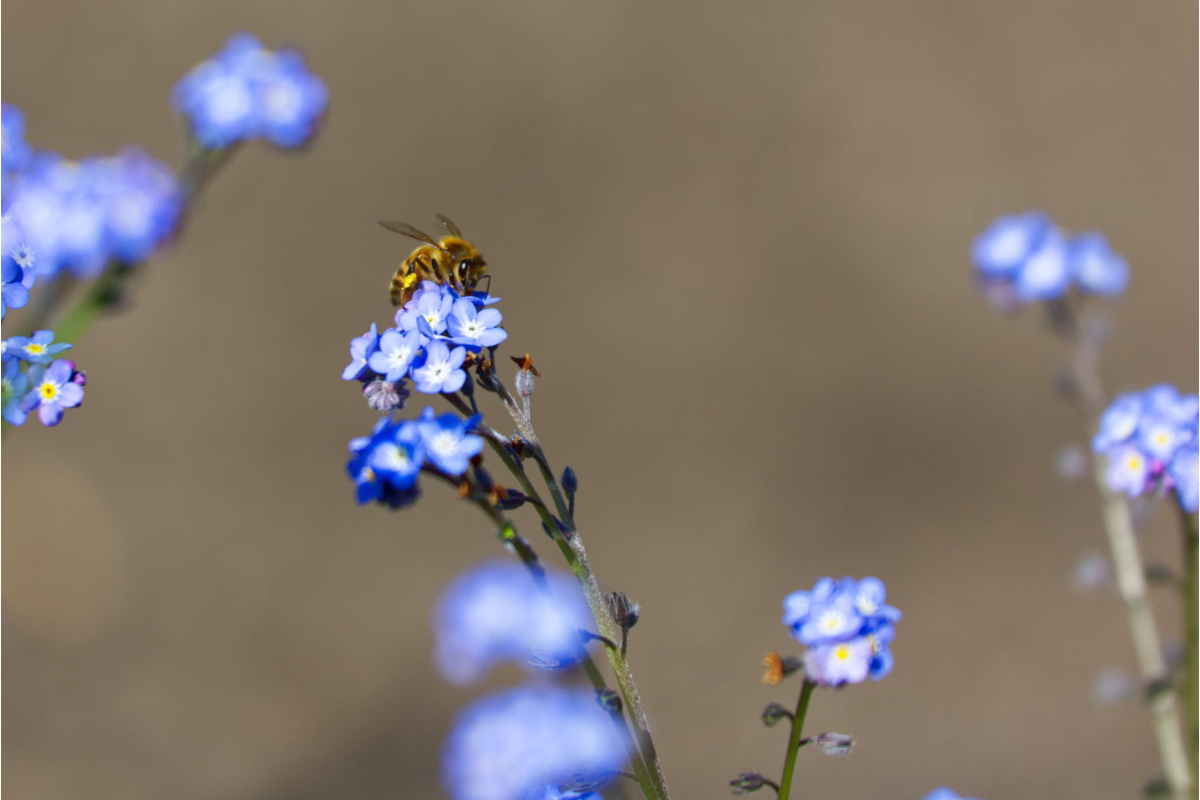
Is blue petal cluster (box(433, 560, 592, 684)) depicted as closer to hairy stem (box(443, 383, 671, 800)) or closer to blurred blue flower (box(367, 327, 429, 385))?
hairy stem (box(443, 383, 671, 800))

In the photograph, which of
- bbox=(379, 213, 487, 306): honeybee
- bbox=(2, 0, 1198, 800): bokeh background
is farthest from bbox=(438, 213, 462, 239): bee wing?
bbox=(2, 0, 1198, 800): bokeh background

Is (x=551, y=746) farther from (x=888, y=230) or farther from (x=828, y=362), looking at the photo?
(x=888, y=230)

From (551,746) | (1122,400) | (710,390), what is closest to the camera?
(551,746)

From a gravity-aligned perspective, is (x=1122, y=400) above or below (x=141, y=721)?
below

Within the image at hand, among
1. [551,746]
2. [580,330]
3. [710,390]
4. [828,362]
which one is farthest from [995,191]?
[551,746]

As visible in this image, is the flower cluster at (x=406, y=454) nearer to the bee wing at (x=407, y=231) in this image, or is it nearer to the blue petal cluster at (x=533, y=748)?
the blue petal cluster at (x=533, y=748)

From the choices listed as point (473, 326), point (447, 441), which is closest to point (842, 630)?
point (447, 441)

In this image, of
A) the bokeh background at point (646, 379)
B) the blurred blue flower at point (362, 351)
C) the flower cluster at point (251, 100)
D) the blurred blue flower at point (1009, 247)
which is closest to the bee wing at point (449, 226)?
the flower cluster at point (251, 100)
